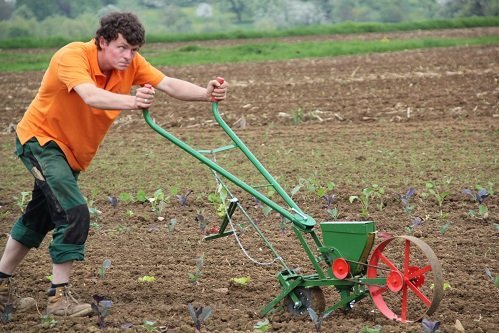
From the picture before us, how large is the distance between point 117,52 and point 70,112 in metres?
0.44

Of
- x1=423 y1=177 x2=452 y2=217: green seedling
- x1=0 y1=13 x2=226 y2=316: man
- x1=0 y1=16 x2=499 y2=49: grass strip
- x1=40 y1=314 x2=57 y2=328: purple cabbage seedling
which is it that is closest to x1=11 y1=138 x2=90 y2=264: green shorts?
x1=0 y1=13 x2=226 y2=316: man

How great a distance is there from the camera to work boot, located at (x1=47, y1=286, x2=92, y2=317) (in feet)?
16.6

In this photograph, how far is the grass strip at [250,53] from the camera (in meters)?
23.5

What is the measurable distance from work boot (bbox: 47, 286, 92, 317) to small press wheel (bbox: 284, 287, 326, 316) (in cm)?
117

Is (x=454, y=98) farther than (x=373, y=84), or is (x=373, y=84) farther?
(x=373, y=84)

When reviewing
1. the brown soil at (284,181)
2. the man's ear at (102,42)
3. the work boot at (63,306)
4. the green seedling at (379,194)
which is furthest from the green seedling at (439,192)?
the man's ear at (102,42)

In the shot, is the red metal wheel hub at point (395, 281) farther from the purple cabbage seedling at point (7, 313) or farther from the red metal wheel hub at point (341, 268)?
the purple cabbage seedling at point (7, 313)

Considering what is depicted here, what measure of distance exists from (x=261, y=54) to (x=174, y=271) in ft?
63.4

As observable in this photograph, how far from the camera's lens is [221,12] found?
177 feet

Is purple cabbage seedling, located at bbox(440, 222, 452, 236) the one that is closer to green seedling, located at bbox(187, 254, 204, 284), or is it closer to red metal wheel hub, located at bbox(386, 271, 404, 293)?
green seedling, located at bbox(187, 254, 204, 284)

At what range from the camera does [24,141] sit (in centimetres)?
503

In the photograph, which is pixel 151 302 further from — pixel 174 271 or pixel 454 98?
pixel 454 98

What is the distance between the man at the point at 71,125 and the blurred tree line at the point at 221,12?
1308 inches

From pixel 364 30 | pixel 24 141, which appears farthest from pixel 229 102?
pixel 364 30
